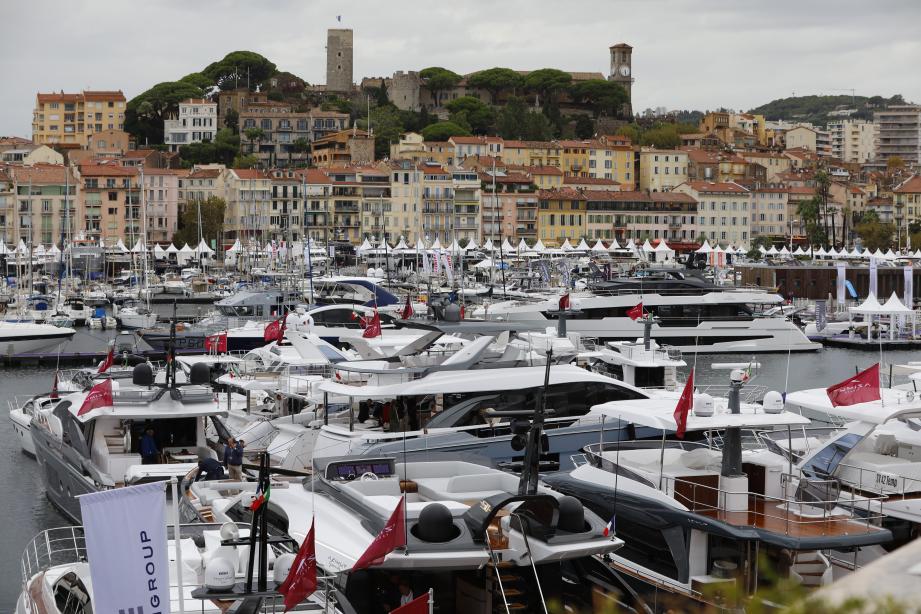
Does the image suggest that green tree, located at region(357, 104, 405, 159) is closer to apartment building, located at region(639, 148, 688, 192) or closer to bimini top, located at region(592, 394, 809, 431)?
apartment building, located at region(639, 148, 688, 192)

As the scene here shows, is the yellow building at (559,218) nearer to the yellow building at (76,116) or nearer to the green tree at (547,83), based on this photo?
the green tree at (547,83)

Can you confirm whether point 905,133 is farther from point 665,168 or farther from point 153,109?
point 153,109

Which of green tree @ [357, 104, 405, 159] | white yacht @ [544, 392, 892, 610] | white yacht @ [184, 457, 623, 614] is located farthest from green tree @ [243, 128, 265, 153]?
white yacht @ [184, 457, 623, 614]

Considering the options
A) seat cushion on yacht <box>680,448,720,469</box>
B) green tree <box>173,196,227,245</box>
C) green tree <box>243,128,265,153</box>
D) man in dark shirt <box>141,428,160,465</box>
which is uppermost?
green tree <box>243,128,265,153</box>

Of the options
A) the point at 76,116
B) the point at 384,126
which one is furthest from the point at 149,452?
the point at 76,116

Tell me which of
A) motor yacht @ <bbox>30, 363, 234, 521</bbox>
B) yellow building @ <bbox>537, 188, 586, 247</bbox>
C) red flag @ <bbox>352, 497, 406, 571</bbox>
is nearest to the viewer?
red flag @ <bbox>352, 497, 406, 571</bbox>

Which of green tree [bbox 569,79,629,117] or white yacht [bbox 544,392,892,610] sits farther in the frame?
green tree [bbox 569,79,629,117]

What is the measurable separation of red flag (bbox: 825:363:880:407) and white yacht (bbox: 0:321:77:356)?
35.1m

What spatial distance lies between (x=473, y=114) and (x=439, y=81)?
1081 cm

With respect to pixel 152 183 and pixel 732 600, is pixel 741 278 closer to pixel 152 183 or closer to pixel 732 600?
pixel 152 183

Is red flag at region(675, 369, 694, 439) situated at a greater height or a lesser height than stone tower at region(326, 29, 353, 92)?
lesser

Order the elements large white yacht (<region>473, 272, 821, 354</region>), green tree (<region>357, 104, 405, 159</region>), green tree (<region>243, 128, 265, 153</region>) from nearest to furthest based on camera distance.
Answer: large white yacht (<region>473, 272, 821, 354</region>) → green tree (<region>357, 104, 405, 159</region>) → green tree (<region>243, 128, 265, 153</region>)

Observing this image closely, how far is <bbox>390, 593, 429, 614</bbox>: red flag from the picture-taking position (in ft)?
29.2

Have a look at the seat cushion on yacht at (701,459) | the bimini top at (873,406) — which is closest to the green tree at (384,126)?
the bimini top at (873,406)
